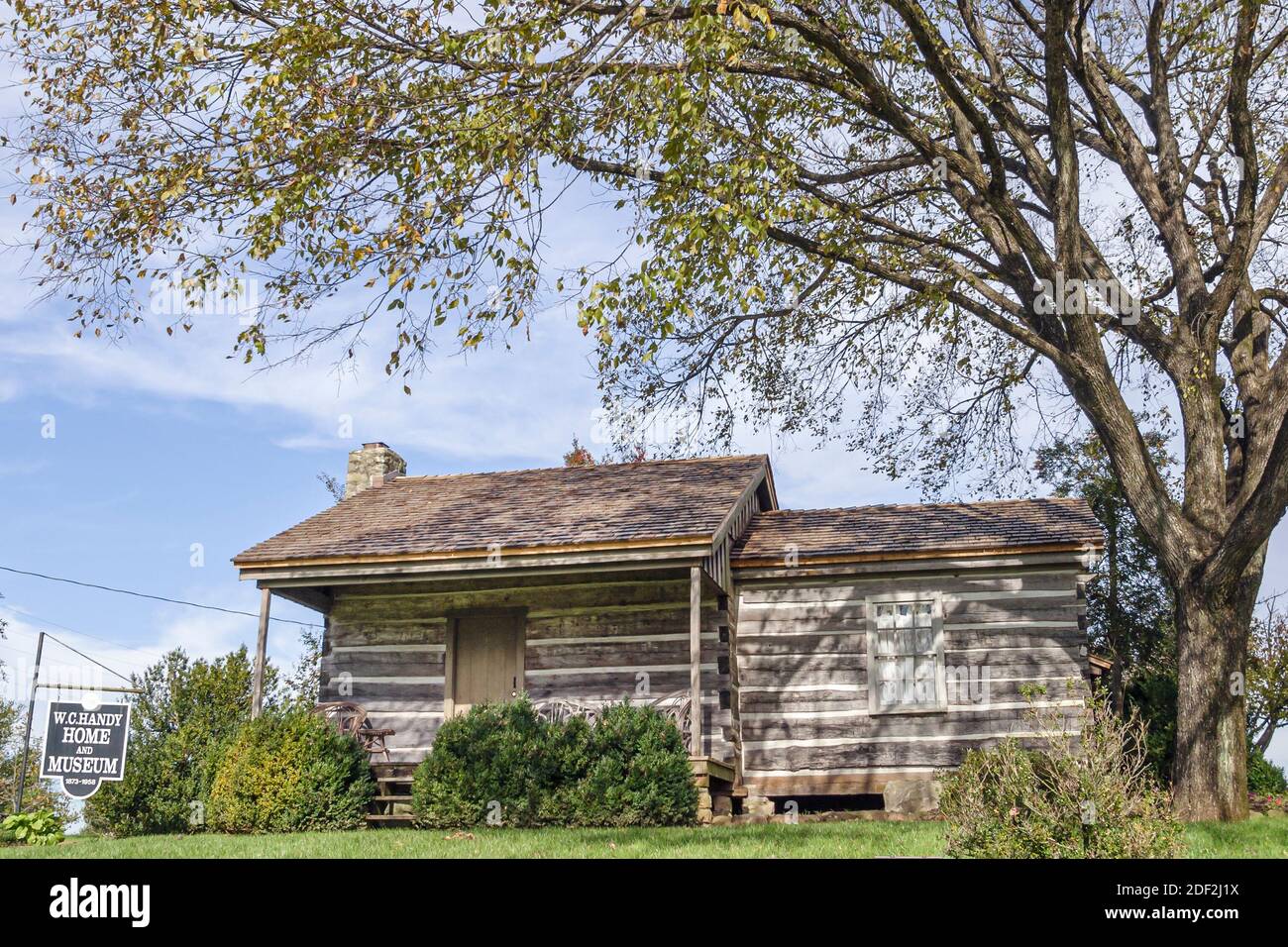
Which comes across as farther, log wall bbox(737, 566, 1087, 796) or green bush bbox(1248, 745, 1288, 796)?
green bush bbox(1248, 745, 1288, 796)

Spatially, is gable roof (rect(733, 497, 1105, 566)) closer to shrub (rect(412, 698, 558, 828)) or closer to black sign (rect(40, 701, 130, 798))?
shrub (rect(412, 698, 558, 828))

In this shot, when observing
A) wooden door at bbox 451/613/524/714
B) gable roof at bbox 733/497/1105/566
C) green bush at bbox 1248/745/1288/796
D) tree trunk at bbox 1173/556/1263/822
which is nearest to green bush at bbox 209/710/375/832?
wooden door at bbox 451/613/524/714

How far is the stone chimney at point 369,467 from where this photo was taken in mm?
23094

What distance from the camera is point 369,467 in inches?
912

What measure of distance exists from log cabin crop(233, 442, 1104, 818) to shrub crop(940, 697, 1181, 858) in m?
7.87

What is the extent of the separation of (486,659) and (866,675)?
6017 mm

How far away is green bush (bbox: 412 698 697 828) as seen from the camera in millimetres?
13547

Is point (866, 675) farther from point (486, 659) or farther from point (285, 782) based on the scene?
point (285, 782)

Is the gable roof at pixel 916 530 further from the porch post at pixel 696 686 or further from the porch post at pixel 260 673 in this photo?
the porch post at pixel 260 673

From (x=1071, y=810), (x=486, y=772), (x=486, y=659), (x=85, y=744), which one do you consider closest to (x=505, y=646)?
(x=486, y=659)

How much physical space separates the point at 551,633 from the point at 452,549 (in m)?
2.55

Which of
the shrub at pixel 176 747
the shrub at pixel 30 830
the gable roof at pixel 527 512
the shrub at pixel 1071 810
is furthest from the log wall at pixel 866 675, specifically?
the shrub at pixel 30 830
